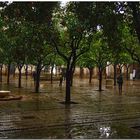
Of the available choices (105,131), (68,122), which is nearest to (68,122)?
(68,122)

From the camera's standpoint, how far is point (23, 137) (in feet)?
37.0

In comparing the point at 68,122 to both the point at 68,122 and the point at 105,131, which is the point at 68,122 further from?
the point at 105,131

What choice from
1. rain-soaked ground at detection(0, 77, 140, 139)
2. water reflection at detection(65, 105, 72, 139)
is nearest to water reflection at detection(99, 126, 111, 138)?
rain-soaked ground at detection(0, 77, 140, 139)

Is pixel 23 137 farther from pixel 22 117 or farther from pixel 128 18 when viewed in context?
pixel 128 18

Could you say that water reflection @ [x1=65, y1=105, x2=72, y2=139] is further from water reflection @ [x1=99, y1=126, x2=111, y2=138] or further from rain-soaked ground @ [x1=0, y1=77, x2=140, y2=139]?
water reflection @ [x1=99, y1=126, x2=111, y2=138]

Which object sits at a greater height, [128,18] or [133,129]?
[128,18]

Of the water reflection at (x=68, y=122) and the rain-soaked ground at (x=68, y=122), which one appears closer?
the water reflection at (x=68, y=122)

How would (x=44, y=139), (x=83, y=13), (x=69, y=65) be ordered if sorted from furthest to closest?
(x=69, y=65) < (x=83, y=13) < (x=44, y=139)

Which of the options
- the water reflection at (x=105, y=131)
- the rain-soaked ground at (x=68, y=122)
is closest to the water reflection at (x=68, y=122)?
the rain-soaked ground at (x=68, y=122)

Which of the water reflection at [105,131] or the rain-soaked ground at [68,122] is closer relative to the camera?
the water reflection at [105,131]

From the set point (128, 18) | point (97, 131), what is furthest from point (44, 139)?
point (128, 18)

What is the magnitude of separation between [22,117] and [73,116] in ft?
7.41

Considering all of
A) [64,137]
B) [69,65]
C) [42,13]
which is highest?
[42,13]

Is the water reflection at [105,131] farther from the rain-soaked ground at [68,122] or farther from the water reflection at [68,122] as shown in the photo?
the water reflection at [68,122]
